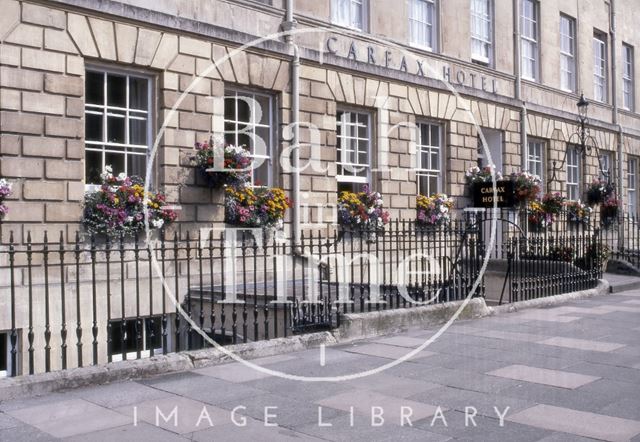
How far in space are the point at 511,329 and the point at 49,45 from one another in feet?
26.1

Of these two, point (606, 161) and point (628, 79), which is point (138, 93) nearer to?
point (606, 161)

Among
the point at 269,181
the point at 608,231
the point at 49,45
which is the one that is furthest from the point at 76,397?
the point at 608,231

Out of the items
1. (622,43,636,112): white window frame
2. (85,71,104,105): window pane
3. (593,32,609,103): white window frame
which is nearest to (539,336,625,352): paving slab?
(85,71,104,105): window pane

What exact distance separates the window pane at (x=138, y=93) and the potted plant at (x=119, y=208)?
4.41 feet

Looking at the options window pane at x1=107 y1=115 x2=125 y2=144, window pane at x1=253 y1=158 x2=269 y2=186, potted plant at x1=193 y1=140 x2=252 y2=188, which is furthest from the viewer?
window pane at x1=253 y1=158 x2=269 y2=186

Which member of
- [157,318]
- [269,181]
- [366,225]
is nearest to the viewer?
[157,318]

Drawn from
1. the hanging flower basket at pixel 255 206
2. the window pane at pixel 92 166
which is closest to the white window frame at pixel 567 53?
the hanging flower basket at pixel 255 206

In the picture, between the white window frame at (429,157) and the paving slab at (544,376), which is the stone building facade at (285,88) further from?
the paving slab at (544,376)

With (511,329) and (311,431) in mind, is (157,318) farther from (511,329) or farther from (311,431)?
(311,431)

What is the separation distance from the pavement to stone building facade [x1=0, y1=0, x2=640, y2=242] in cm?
503

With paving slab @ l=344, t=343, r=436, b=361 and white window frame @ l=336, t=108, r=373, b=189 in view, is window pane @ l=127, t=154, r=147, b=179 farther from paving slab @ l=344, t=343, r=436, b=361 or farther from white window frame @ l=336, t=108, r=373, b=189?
paving slab @ l=344, t=343, r=436, b=361

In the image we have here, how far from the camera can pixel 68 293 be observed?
10500mm

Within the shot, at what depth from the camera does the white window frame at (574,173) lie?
2331cm

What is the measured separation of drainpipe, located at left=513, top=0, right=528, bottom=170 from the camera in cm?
2031
